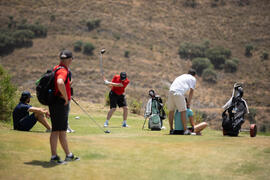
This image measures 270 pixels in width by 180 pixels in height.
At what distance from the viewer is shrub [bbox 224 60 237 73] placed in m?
64.1

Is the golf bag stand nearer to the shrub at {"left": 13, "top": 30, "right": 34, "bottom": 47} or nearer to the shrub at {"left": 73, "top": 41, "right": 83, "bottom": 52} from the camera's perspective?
the shrub at {"left": 73, "top": 41, "right": 83, "bottom": 52}

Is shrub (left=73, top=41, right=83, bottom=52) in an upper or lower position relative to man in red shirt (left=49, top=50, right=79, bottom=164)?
upper

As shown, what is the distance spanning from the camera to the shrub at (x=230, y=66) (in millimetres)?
64062

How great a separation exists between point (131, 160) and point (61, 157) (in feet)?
4.65

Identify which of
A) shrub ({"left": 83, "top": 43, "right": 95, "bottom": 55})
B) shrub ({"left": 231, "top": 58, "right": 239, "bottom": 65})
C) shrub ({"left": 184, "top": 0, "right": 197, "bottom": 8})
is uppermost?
shrub ({"left": 184, "top": 0, "right": 197, "bottom": 8})

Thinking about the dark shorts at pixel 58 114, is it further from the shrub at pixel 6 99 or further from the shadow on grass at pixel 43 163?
the shrub at pixel 6 99

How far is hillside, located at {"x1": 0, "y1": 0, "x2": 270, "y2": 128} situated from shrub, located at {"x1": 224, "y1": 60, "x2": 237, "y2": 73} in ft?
3.11

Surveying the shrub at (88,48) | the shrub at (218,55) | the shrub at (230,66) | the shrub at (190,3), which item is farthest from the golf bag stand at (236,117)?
the shrub at (190,3)

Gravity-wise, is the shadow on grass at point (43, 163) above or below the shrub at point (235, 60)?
below

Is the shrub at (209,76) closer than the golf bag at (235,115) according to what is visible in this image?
No

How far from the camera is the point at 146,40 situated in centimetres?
6819

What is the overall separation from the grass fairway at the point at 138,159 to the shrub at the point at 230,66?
5653 centimetres

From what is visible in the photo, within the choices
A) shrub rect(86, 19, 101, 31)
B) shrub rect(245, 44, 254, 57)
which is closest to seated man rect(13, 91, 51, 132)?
shrub rect(86, 19, 101, 31)

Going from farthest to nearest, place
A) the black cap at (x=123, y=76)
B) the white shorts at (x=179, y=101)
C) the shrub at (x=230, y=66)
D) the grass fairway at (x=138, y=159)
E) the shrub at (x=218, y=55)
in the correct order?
the shrub at (x=218, y=55) < the shrub at (x=230, y=66) < the black cap at (x=123, y=76) < the white shorts at (x=179, y=101) < the grass fairway at (x=138, y=159)
